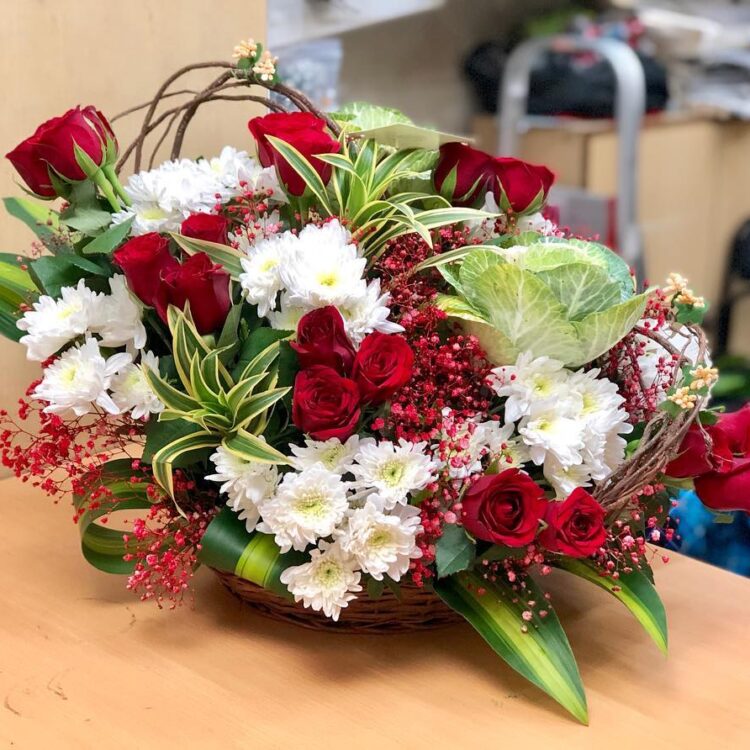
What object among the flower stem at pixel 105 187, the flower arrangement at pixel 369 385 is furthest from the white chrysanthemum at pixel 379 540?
the flower stem at pixel 105 187

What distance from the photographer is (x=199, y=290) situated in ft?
2.34

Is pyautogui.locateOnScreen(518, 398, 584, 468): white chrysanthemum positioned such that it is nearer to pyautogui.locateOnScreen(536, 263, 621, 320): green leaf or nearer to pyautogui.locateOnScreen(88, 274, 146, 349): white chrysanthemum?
pyautogui.locateOnScreen(536, 263, 621, 320): green leaf

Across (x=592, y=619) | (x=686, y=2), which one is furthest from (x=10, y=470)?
(x=686, y=2)

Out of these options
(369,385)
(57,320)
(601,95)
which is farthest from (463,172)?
(601,95)

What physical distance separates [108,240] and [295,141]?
165 millimetres

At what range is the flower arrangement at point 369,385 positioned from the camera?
69cm

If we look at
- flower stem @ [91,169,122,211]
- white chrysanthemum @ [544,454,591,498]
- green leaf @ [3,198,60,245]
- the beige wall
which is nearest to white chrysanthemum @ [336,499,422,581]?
white chrysanthemum @ [544,454,591,498]

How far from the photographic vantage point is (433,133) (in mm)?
803

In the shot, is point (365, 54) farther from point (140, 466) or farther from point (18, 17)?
point (140, 466)

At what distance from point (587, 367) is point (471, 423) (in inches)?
5.2

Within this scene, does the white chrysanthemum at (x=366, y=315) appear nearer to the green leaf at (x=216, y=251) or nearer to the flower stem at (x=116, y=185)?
the green leaf at (x=216, y=251)

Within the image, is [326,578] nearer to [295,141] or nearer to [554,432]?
[554,432]

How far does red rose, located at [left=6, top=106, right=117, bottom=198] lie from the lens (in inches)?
31.0

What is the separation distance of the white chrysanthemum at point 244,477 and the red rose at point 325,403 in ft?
0.16
